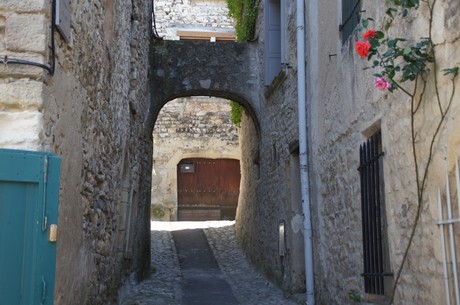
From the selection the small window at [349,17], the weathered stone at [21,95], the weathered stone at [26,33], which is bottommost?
the weathered stone at [21,95]

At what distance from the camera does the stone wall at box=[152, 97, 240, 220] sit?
52.7 ft

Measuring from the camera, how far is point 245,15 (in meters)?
10.7

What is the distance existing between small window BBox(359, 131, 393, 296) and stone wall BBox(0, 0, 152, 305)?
215 centimetres

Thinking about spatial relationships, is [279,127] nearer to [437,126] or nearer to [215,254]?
[215,254]

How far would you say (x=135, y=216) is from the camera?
822cm

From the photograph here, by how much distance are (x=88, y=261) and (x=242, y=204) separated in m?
7.55

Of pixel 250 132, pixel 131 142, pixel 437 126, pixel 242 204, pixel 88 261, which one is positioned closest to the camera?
pixel 437 126

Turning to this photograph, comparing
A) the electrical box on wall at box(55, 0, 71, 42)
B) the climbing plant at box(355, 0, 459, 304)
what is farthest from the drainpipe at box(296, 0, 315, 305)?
the electrical box on wall at box(55, 0, 71, 42)

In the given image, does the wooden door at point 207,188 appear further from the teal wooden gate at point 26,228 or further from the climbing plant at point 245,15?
the teal wooden gate at point 26,228

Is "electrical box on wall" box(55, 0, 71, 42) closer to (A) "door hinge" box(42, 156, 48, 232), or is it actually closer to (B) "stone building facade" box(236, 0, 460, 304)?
(A) "door hinge" box(42, 156, 48, 232)

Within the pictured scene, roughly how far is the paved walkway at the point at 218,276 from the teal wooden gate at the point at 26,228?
3.65m

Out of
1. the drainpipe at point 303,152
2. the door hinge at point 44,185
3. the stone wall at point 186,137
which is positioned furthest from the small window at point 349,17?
the stone wall at point 186,137

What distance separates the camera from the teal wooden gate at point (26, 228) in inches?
120

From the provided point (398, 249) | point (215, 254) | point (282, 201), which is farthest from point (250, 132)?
point (398, 249)
